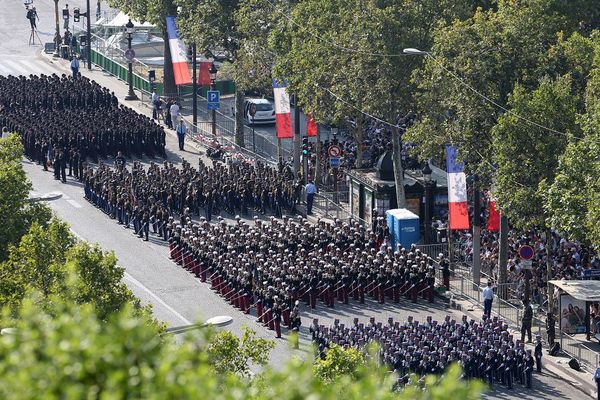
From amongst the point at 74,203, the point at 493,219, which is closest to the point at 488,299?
the point at 493,219

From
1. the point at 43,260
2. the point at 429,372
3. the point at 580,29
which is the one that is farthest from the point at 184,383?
the point at 580,29

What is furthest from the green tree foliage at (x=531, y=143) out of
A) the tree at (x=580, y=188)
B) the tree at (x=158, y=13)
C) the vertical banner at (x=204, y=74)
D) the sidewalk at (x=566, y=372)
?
the tree at (x=158, y=13)

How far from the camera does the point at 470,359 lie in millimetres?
33625

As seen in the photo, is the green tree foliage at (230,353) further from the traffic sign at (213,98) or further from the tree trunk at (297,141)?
the traffic sign at (213,98)

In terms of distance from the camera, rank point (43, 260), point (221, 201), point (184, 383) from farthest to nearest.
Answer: point (221, 201), point (43, 260), point (184, 383)

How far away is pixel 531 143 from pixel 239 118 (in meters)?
22.8

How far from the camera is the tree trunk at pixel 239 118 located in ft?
193

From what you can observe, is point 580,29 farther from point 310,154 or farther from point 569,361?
point 569,361

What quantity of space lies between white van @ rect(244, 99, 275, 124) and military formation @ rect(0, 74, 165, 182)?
5.77 m

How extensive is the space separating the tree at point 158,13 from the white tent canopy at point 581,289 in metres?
30.0

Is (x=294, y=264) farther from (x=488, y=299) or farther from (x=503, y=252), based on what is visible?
(x=503, y=252)

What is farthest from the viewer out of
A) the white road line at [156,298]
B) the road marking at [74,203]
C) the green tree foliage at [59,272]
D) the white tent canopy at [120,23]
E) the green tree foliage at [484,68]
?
the white tent canopy at [120,23]

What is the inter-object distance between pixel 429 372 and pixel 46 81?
33.3m

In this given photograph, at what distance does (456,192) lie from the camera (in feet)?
135
